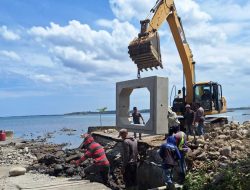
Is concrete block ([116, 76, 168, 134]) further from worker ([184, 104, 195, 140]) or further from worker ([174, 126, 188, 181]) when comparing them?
worker ([184, 104, 195, 140])

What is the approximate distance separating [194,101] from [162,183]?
896 centimetres

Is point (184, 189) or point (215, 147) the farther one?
point (215, 147)

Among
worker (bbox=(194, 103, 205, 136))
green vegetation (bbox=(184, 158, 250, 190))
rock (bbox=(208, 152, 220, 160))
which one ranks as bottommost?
green vegetation (bbox=(184, 158, 250, 190))

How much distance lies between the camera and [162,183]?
495 inches

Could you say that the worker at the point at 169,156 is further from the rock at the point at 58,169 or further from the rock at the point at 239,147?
the rock at the point at 58,169

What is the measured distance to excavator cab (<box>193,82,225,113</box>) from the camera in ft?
67.1

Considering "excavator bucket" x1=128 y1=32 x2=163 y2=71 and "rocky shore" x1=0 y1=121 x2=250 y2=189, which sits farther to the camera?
"excavator bucket" x1=128 y1=32 x2=163 y2=71

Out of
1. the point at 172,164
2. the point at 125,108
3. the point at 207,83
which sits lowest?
the point at 172,164

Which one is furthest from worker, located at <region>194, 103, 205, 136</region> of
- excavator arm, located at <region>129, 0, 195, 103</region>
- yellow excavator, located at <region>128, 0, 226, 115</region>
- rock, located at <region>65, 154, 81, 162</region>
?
rock, located at <region>65, 154, 81, 162</region>

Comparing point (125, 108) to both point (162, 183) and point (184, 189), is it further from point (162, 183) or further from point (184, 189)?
point (184, 189)

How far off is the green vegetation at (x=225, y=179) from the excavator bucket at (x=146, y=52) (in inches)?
238

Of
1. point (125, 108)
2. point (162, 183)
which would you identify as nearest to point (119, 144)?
point (125, 108)

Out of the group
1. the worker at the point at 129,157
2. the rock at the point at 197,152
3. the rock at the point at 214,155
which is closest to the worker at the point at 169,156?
the worker at the point at 129,157

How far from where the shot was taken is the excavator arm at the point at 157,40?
16578 millimetres
